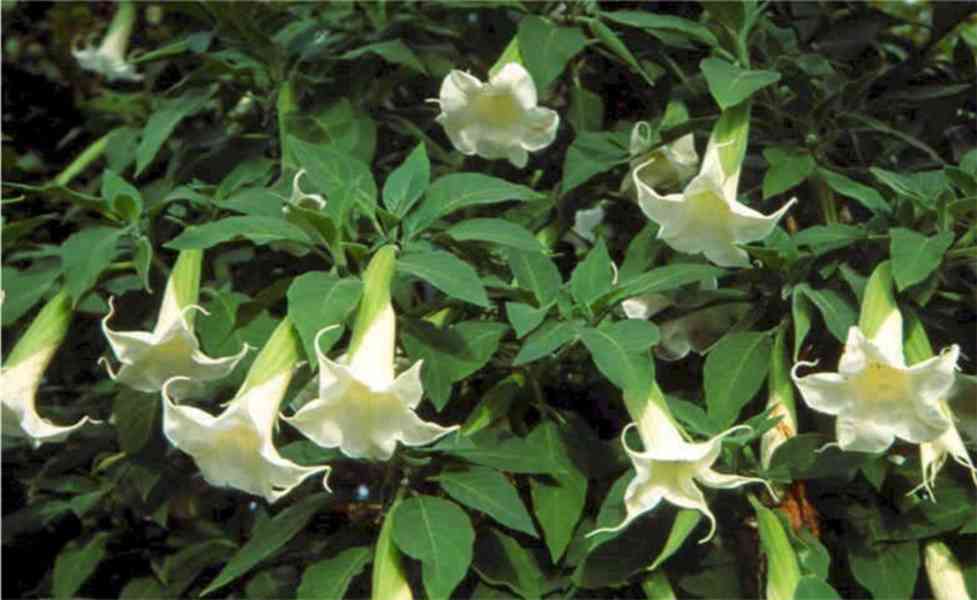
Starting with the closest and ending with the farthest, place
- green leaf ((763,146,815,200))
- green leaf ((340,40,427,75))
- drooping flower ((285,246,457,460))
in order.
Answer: drooping flower ((285,246,457,460))
green leaf ((763,146,815,200))
green leaf ((340,40,427,75))

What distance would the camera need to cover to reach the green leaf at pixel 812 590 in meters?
1.41

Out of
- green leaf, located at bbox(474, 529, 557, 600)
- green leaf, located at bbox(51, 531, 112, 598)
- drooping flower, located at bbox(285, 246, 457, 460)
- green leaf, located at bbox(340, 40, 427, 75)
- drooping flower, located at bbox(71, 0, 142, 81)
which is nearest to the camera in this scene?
drooping flower, located at bbox(285, 246, 457, 460)

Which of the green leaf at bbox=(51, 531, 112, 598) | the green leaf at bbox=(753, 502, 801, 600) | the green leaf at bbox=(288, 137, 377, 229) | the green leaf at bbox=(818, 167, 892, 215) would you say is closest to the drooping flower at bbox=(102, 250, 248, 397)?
the green leaf at bbox=(288, 137, 377, 229)

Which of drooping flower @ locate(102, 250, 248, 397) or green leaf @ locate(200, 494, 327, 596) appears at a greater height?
drooping flower @ locate(102, 250, 248, 397)

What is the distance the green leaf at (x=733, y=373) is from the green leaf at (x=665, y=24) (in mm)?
401

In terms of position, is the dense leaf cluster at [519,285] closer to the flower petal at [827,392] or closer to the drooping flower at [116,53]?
the flower petal at [827,392]

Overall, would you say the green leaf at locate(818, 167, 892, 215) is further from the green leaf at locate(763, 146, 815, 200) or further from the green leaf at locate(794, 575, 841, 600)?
the green leaf at locate(794, 575, 841, 600)

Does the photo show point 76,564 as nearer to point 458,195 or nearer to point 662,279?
point 458,195

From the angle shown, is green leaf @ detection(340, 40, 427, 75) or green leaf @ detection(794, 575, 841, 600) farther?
green leaf @ detection(340, 40, 427, 75)

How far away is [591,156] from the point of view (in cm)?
185

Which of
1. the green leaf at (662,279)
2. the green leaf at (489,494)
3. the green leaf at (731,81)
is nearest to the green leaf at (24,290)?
the green leaf at (489,494)

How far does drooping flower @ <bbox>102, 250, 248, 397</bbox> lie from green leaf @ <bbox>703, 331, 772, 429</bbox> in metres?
0.52

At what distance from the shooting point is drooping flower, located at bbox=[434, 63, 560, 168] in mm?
1797

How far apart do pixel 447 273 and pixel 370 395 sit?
15 cm
